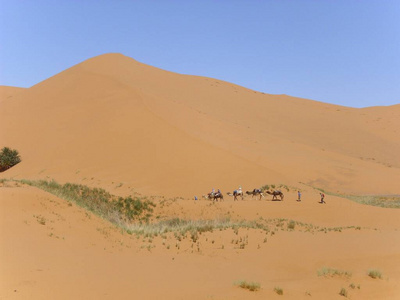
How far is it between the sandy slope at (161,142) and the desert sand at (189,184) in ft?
0.58

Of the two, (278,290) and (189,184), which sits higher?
(189,184)

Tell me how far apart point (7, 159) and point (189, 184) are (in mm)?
16408

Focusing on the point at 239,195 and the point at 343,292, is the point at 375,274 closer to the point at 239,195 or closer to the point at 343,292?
the point at 343,292

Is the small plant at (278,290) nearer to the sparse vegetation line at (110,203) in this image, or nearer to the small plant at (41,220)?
the small plant at (41,220)

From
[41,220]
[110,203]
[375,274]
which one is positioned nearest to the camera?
[375,274]

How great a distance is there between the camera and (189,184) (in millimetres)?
27766

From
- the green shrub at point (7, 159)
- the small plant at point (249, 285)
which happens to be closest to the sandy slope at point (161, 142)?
the green shrub at point (7, 159)

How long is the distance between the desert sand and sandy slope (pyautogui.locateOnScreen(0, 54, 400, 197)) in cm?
18

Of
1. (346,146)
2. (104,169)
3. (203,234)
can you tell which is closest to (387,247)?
(203,234)

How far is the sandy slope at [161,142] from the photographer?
29.6m

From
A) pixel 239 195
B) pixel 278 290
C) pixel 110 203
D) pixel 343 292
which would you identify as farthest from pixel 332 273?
pixel 239 195

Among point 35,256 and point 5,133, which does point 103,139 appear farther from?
point 35,256

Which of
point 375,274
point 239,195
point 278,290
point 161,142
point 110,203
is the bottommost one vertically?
point 110,203

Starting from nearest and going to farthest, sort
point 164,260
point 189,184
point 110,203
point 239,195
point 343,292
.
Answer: point 343,292
point 164,260
point 110,203
point 239,195
point 189,184
